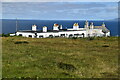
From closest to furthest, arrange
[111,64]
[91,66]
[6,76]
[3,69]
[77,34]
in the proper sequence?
1. [6,76]
2. [3,69]
3. [91,66]
4. [111,64]
5. [77,34]

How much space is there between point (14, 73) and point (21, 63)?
3131 mm

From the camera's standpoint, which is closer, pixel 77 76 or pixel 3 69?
pixel 77 76

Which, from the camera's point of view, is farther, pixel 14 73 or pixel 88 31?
pixel 88 31

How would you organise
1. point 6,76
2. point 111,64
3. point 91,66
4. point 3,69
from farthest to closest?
point 111,64 → point 91,66 → point 3,69 → point 6,76

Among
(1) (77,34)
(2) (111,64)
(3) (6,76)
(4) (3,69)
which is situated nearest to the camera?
(3) (6,76)

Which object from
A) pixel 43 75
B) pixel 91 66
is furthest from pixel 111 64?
pixel 43 75

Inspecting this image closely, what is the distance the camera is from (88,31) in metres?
83.8

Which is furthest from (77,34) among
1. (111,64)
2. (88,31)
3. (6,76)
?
(6,76)

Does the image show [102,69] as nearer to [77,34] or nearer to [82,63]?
[82,63]

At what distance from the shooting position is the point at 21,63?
16.5 meters

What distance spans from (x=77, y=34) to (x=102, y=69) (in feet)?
216

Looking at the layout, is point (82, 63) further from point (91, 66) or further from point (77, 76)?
point (77, 76)

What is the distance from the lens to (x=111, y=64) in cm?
1720

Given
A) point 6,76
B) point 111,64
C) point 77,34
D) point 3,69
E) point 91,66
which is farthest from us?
point 77,34
